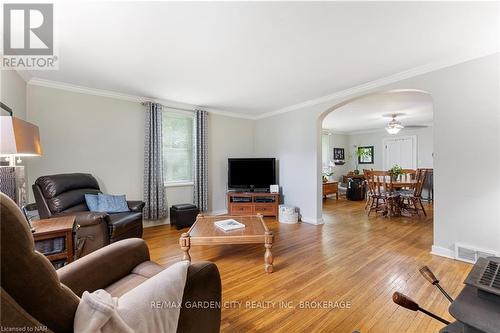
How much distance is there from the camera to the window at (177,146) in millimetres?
4199

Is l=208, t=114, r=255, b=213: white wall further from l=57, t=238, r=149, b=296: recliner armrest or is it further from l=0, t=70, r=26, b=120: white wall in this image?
l=57, t=238, r=149, b=296: recliner armrest

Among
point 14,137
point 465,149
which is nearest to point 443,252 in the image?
point 465,149

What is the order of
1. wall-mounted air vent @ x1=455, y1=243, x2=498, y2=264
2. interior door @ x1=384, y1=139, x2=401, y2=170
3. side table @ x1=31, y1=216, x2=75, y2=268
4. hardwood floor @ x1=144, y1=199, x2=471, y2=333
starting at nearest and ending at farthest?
hardwood floor @ x1=144, y1=199, x2=471, y2=333
side table @ x1=31, y1=216, x2=75, y2=268
wall-mounted air vent @ x1=455, y1=243, x2=498, y2=264
interior door @ x1=384, y1=139, x2=401, y2=170

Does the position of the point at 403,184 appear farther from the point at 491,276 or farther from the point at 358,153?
the point at 491,276

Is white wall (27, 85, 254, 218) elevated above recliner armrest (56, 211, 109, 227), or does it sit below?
above

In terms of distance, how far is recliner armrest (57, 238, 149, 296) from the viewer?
44.4 inches

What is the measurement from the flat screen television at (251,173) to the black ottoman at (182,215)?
1.10m

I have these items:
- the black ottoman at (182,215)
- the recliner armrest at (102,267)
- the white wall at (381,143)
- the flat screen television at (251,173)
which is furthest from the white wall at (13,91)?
the white wall at (381,143)

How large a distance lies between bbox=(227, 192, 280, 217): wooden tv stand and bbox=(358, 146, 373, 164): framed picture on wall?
487 cm

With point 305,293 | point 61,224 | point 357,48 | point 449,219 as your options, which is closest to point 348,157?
point 449,219

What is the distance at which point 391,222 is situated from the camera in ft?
13.4

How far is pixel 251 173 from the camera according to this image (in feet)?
15.6

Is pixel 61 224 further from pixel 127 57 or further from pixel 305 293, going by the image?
pixel 305 293

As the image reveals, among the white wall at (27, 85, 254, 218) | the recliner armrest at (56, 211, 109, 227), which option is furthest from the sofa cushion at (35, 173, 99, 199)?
the recliner armrest at (56, 211, 109, 227)
